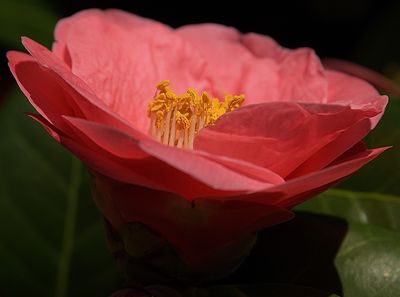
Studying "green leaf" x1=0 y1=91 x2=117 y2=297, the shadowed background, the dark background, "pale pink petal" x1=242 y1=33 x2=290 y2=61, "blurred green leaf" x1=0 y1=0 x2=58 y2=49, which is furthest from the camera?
the dark background

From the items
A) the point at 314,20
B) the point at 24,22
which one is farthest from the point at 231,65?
the point at 314,20

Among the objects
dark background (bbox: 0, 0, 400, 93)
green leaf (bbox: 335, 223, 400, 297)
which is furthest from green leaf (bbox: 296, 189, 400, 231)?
dark background (bbox: 0, 0, 400, 93)

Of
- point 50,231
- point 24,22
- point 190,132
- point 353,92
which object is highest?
point 353,92

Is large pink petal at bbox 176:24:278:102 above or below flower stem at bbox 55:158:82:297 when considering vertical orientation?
above

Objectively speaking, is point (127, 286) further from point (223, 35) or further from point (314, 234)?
point (223, 35)

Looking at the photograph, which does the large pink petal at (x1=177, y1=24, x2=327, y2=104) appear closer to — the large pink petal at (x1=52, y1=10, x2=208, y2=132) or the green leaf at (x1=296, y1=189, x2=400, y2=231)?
the large pink petal at (x1=52, y1=10, x2=208, y2=132)

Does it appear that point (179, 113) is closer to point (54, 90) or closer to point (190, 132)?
point (190, 132)
